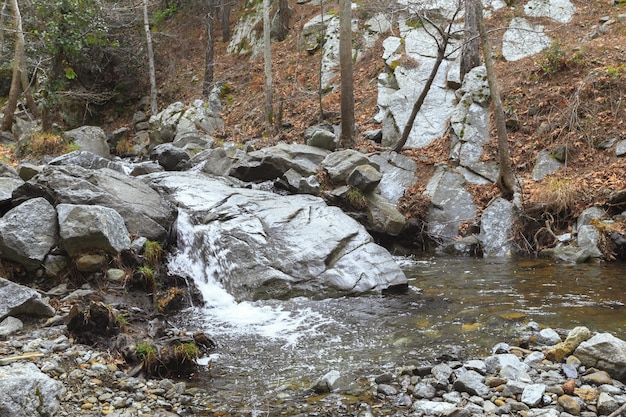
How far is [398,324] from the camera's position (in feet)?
20.3

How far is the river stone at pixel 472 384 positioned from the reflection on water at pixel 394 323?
28.6 inches

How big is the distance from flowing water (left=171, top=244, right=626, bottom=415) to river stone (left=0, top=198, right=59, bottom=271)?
1935mm

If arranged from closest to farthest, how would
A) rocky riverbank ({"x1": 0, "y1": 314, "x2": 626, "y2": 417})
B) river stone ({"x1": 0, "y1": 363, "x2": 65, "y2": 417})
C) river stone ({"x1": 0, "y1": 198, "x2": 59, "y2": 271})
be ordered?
river stone ({"x1": 0, "y1": 363, "x2": 65, "y2": 417}), rocky riverbank ({"x1": 0, "y1": 314, "x2": 626, "y2": 417}), river stone ({"x1": 0, "y1": 198, "x2": 59, "y2": 271})

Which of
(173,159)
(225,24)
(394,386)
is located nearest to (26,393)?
(394,386)

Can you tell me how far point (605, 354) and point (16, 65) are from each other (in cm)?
1723

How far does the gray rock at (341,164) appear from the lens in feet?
37.2

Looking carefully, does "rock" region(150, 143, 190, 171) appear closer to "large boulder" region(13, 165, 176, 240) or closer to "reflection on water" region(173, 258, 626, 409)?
"large boulder" region(13, 165, 176, 240)

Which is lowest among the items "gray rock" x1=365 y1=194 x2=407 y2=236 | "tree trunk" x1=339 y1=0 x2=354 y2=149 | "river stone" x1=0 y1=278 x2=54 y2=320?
"river stone" x1=0 y1=278 x2=54 y2=320

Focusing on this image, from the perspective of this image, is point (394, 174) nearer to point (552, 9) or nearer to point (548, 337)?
point (548, 337)

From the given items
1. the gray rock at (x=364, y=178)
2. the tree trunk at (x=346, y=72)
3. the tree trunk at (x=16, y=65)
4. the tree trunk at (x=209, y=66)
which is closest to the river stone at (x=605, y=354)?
the gray rock at (x=364, y=178)

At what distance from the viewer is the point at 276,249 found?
8.03m

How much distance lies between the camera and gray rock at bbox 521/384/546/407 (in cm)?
386

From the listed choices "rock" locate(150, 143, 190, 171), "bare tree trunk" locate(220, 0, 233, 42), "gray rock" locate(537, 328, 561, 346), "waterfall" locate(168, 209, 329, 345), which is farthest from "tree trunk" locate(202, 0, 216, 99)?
"gray rock" locate(537, 328, 561, 346)

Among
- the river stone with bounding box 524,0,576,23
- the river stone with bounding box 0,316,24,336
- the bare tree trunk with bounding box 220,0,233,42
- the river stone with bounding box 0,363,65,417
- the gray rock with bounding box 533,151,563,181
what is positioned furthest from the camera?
the bare tree trunk with bounding box 220,0,233,42
